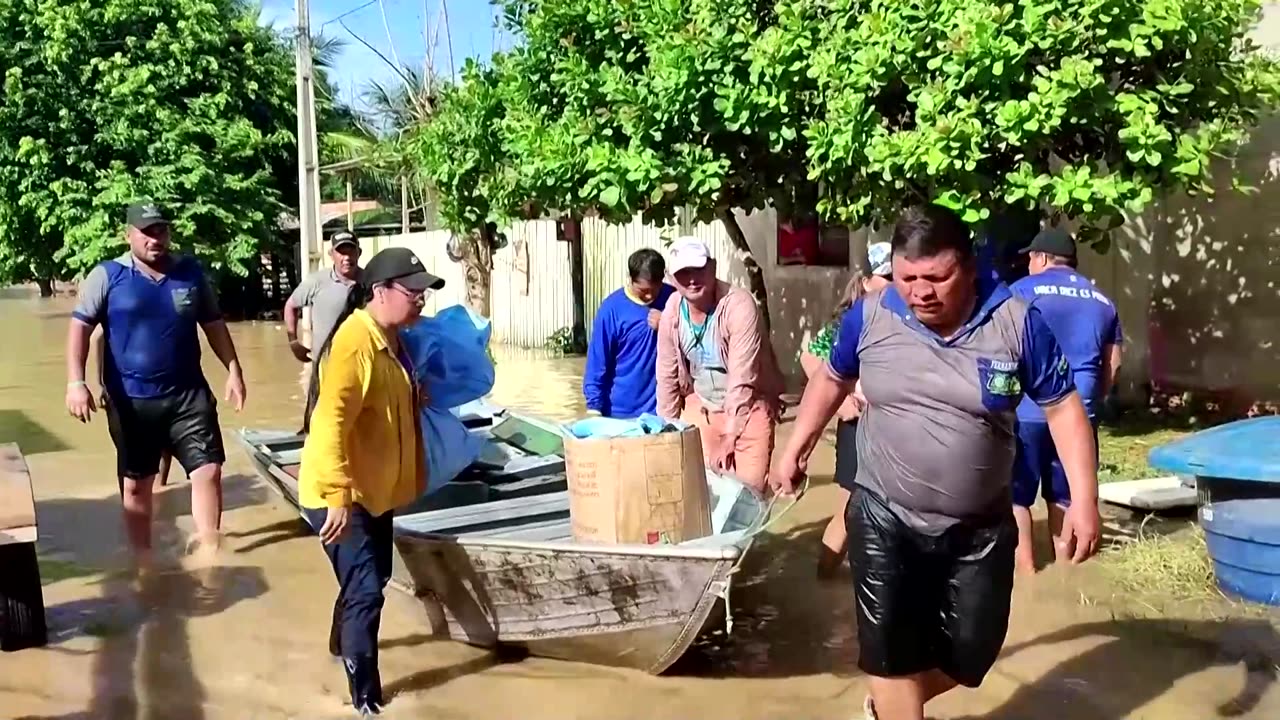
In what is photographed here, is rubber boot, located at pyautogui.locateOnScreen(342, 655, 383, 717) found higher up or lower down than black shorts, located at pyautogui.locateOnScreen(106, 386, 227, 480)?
lower down

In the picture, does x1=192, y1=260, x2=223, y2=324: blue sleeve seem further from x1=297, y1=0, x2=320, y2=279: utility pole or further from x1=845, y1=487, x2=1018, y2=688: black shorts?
x1=297, y1=0, x2=320, y2=279: utility pole

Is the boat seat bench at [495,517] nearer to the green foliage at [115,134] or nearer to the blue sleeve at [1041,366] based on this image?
the blue sleeve at [1041,366]

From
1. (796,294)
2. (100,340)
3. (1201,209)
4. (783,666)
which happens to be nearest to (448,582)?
(783,666)

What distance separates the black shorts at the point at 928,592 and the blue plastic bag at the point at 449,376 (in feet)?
9.22

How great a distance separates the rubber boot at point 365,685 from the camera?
4.90 m

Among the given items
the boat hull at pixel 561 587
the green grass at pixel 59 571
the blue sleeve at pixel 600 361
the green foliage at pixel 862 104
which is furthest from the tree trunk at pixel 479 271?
the boat hull at pixel 561 587

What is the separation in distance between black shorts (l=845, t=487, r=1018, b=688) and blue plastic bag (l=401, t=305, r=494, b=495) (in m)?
2.81

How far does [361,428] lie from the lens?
15.5 ft

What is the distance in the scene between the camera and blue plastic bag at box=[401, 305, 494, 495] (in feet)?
20.1

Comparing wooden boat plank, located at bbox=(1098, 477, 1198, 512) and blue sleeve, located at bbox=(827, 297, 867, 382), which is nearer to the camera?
blue sleeve, located at bbox=(827, 297, 867, 382)

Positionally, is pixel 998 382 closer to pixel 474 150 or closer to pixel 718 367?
pixel 718 367

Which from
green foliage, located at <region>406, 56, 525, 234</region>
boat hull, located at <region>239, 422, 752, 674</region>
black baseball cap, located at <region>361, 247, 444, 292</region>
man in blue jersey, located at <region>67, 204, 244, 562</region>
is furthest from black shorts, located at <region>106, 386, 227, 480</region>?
green foliage, located at <region>406, 56, 525, 234</region>

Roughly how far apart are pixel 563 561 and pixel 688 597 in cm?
53

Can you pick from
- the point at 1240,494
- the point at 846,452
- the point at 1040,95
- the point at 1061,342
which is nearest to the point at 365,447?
the point at 846,452
